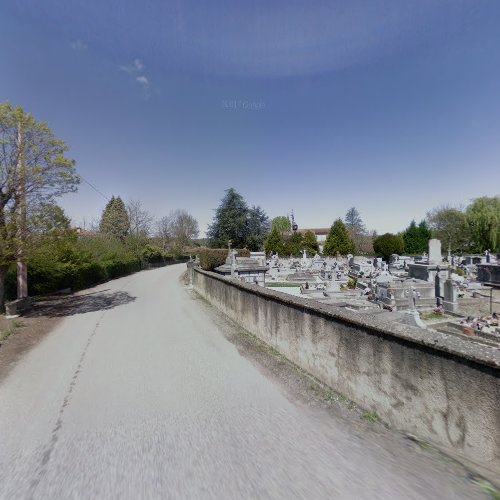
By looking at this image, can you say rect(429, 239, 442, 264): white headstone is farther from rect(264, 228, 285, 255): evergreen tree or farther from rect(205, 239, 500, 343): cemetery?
rect(264, 228, 285, 255): evergreen tree

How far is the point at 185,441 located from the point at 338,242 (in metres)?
45.1

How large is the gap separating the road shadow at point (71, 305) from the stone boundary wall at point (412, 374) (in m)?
9.46

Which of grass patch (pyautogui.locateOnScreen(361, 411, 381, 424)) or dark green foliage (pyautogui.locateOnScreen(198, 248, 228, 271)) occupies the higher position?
dark green foliage (pyautogui.locateOnScreen(198, 248, 228, 271))

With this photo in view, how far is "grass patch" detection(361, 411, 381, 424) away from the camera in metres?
3.32

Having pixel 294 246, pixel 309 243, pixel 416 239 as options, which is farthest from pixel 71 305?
pixel 416 239

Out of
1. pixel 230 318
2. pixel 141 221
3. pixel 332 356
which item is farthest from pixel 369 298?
pixel 141 221

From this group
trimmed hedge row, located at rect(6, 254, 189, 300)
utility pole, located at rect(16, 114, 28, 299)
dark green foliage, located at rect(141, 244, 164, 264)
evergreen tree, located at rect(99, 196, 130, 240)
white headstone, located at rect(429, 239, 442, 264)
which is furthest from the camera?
evergreen tree, located at rect(99, 196, 130, 240)

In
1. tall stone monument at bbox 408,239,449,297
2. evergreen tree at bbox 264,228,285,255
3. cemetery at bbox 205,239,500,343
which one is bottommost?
cemetery at bbox 205,239,500,343

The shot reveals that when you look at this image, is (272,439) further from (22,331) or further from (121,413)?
(22,331)

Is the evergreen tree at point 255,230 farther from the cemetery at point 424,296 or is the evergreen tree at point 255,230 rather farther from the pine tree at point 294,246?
the cemetery at point 424,296

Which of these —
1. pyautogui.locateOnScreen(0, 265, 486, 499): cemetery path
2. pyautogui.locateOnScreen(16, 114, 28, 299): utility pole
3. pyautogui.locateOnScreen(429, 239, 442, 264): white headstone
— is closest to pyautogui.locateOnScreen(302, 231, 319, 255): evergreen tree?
pyautogui.locateOnScreen(429, 239, 442, 264): white headstone

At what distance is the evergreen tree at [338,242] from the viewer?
45.2m

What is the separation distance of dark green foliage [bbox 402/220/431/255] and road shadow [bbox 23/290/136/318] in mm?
46151

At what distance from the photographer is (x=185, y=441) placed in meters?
3.05
